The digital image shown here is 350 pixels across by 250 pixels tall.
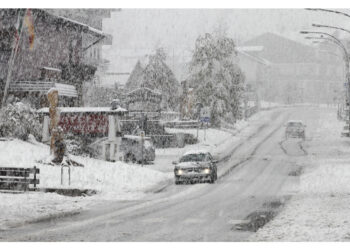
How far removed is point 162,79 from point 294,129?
11.4 meters

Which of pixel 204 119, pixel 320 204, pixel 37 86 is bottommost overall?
pixel 320 204

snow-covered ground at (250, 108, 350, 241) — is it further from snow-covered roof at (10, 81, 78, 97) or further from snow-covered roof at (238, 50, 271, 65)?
snow-covered roof at (10, 81, 78, 97)

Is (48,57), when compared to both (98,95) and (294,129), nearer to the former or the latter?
(98,95)

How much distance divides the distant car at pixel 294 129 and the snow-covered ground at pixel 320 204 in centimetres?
628

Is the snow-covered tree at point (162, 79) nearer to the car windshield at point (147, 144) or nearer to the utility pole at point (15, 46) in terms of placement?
the car windshield at point (147, 144)

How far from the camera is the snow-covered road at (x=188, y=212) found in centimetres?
1630

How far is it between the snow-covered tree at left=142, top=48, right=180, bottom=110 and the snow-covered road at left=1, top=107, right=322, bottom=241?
556cm

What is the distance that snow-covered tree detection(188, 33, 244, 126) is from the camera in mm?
36312

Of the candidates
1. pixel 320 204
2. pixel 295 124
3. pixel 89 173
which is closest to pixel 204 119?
pixel 89 173

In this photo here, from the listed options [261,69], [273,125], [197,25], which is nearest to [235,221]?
[197,25]

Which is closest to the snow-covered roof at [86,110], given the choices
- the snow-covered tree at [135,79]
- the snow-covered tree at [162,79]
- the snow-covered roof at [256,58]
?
the snow-covered tree at [162,79]

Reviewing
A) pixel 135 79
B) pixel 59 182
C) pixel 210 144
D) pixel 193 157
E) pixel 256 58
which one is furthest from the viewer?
pixel 135 79

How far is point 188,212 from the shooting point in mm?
20234
